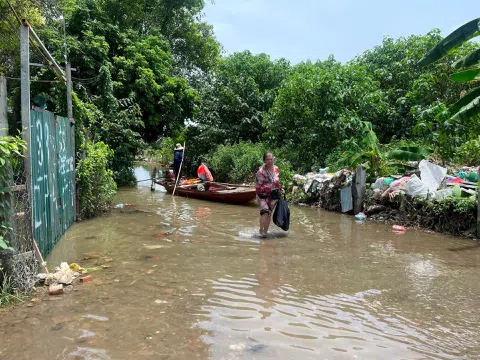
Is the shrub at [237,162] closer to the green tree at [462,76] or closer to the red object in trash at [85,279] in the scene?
the green tree at [462,76]

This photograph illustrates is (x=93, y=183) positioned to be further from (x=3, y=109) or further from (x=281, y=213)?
(x=3, y=109)

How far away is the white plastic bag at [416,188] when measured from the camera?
31.9 feet

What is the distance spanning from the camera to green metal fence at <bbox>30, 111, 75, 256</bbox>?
5730 millimetres

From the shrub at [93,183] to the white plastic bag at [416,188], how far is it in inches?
298

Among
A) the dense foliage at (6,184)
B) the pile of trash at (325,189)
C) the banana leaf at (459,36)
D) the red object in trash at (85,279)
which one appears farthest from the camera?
the pile of trash at (325,189)

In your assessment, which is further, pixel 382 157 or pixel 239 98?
pixel 239 98

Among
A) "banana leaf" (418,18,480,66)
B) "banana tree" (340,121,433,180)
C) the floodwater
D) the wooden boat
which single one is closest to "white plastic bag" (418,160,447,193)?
"banana tree" (340,121,433,180)

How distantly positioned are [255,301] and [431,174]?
24.8ft

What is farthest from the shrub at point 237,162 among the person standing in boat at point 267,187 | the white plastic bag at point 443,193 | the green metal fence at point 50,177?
the green metal fence at point 50,177

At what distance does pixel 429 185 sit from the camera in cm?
1002

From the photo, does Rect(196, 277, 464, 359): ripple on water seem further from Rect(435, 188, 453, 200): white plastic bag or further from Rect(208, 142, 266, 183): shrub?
Rect(208, 142, 266, 183): shrub

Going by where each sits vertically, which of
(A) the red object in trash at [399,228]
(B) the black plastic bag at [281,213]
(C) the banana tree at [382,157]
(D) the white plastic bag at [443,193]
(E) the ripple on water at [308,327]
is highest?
(C) the banana tree at [382,157]

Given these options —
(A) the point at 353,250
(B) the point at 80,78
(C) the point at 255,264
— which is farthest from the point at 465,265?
(B) the point at 80,78

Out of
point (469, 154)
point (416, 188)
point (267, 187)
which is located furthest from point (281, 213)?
point (469, 154)
